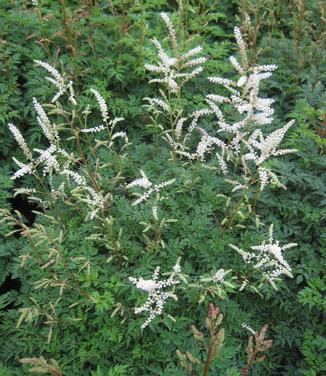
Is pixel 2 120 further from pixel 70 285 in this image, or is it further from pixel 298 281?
pixel 298 281

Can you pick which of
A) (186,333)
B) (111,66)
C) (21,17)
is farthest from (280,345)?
(21,17)

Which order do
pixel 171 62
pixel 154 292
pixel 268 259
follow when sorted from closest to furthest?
pixel 154 292 < pixel 268 259 < pixel 171 62

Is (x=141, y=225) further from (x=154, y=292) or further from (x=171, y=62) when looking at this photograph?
(x=171, y=62)

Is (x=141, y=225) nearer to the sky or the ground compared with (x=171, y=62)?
nearer to the ground

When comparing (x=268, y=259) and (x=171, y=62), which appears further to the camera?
(x=171, y=62)

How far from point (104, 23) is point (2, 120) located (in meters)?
1.58

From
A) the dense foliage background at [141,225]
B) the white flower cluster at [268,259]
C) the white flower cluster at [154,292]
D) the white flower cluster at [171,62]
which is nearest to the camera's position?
the white flower cluster at [154,292]

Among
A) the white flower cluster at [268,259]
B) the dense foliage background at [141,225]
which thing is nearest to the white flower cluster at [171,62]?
the dense foliage background at [141,225]

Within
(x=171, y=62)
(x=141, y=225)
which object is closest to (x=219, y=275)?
(x=141, y=225)

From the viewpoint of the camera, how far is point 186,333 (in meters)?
3.41

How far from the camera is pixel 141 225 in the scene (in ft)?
12.2

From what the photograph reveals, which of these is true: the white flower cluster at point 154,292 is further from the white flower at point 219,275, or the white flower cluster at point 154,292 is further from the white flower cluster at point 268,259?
the white flower cluster at point 268,259

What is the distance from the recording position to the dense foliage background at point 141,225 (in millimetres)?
3361

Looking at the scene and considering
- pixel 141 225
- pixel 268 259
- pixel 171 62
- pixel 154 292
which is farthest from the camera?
pixel 141 225
